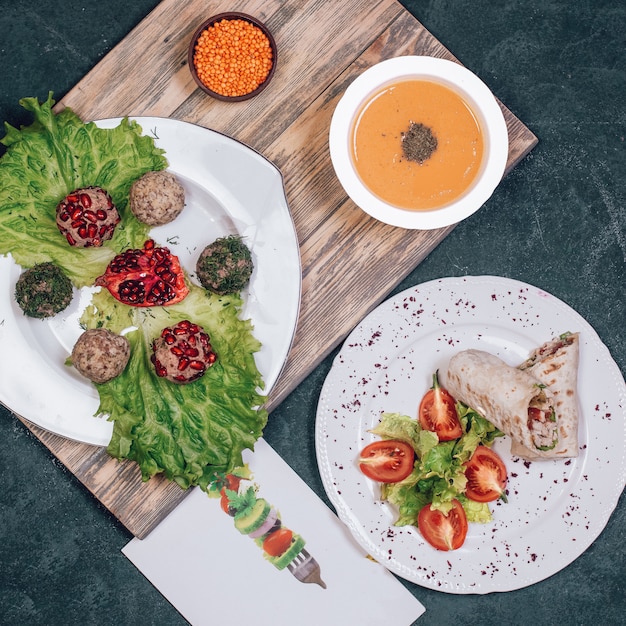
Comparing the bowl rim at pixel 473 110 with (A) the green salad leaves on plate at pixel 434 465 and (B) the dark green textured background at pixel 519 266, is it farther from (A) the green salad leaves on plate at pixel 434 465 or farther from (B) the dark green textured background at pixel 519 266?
(A) the green salad leaves on plate at pixel 434 465

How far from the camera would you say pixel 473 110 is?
8.81 feet

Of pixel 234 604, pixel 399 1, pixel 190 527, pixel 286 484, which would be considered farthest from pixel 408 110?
pixel 234 604

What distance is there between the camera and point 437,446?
2822 millimetres

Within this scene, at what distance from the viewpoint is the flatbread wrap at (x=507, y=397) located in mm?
2717

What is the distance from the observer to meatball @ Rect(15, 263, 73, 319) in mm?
2623

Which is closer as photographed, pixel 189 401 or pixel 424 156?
pixel 424 156

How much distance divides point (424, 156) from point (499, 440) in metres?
1.32

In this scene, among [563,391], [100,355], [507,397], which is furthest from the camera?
[563,391]

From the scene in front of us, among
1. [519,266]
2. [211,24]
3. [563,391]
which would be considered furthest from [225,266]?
[563,391]

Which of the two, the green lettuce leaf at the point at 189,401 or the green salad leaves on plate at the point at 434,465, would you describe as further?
the green salad leaves on plate at the point at 434,465

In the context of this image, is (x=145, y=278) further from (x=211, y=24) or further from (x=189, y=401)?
(x=211, y=24)

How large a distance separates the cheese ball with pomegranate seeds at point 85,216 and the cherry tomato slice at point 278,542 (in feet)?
5.06

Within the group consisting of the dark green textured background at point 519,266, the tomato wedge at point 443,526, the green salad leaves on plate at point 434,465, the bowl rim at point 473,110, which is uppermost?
the bowl rim at point 473,110

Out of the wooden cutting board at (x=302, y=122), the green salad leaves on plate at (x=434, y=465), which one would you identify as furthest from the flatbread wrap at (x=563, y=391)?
the wooden cutting board at (x=302, y=122)
